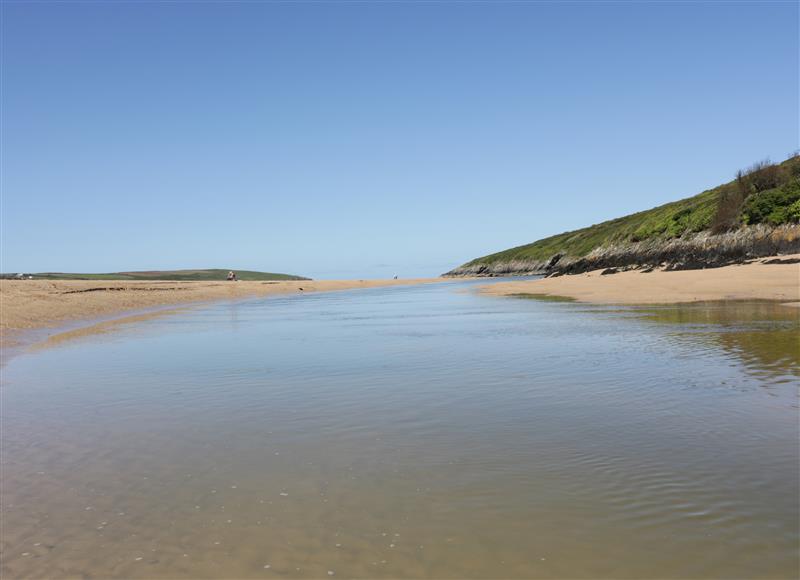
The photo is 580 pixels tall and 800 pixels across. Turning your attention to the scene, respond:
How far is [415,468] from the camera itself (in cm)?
562

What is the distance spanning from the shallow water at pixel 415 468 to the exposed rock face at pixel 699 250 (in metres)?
31.6

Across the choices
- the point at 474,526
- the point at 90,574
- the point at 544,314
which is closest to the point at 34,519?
the point at 90,574

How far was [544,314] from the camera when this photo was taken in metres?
22.7

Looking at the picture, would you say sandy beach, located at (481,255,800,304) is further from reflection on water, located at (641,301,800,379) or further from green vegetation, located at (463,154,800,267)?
green vegetation, located at (463,154,800,267)

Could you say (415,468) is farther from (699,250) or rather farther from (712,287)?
(699,250)

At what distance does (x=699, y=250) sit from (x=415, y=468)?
156 ft

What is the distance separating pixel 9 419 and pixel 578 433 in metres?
8.10

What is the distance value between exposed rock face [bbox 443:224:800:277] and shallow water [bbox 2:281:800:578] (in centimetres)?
3164

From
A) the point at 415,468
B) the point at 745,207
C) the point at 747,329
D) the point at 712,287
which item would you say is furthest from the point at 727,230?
the point at 415,468

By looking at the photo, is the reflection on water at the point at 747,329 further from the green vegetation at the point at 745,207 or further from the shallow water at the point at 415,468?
the green vegetation at the point at 745,207

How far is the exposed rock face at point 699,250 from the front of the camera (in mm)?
37562

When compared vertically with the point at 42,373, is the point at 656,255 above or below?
above

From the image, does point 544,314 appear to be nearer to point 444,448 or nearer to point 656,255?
point 444,448

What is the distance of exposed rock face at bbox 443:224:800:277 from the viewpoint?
3756 centimetres
